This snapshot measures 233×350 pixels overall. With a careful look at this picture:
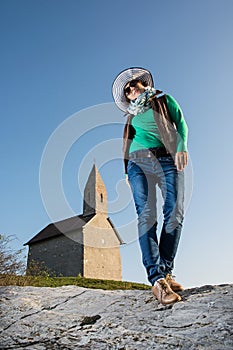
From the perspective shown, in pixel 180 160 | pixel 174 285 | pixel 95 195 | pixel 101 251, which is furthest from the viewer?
pixel 95 195

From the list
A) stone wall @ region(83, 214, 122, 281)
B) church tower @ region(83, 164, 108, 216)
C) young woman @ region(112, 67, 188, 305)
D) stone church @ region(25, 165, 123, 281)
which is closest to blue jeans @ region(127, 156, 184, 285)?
young woman @ region(112, 67, 188, 305)

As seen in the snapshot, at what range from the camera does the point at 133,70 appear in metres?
3.29

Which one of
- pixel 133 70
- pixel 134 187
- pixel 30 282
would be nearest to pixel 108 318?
pixel 134 187

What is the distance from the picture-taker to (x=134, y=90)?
321 centimetres

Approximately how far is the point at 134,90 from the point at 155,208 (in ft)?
3.92

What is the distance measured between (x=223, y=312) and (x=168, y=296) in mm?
423

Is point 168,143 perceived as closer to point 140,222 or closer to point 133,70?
point 140,222

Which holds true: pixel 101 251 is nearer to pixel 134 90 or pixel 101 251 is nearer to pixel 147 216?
pixel 134 90

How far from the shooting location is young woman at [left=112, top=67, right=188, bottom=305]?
103 inches

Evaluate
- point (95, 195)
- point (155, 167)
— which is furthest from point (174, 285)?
point (95, 195)

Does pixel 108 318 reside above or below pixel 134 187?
below

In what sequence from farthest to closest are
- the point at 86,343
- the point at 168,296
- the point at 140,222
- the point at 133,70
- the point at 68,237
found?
1. the point at 68,237
2. the point at 133,70
3. the point at 140,222
4. the point at 168,296
5. the point at 86,343

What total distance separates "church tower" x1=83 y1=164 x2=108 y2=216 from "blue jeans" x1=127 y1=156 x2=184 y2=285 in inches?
1183

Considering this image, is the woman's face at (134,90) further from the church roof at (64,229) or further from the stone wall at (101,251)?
the church roof at (64,229)
